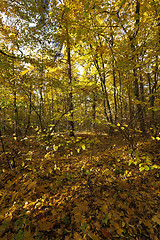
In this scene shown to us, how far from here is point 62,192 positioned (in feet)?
10.6

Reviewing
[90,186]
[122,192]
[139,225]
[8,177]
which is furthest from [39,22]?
[139,225]

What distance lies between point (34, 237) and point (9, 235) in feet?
1.74

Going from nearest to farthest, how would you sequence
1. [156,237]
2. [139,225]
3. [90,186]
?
[156,237], [139,225], [90,186]

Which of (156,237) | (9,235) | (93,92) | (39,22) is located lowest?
(156,237)

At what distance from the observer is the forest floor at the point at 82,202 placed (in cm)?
220

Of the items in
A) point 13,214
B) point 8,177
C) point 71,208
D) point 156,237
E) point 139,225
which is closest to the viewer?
point 156,237

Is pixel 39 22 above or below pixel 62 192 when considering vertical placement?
above

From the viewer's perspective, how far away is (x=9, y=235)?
2.13 m

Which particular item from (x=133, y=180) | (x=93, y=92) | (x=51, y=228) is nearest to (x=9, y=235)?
(x=51, y=228)

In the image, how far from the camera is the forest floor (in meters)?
2.20

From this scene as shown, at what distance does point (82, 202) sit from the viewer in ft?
9.46

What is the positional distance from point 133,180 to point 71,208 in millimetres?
2238

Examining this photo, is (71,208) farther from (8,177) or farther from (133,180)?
(8,177)

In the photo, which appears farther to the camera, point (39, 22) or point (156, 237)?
point (39, 22)
